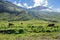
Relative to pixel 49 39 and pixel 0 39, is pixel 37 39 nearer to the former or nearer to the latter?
pixel 49 39

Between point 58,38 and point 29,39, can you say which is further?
point 58,38

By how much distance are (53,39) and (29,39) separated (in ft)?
19.6

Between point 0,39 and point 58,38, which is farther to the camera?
point 58,38

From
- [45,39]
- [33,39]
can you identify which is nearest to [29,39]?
[33,39]

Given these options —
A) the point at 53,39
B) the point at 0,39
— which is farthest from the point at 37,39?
the point at 0,39

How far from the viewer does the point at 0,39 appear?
43.0 metres

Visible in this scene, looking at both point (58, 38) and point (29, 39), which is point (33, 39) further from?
point (58, 38)

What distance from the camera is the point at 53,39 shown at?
44.9 meters

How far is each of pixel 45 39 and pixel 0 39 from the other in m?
10.9

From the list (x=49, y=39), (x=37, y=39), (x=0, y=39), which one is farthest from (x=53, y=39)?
(x=0, y=39)

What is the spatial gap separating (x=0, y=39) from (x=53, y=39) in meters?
12.8

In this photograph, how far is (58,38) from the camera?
46.7 m

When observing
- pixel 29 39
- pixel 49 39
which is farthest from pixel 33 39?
pixel 49 39

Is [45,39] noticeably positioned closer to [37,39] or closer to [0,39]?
[37,39]
